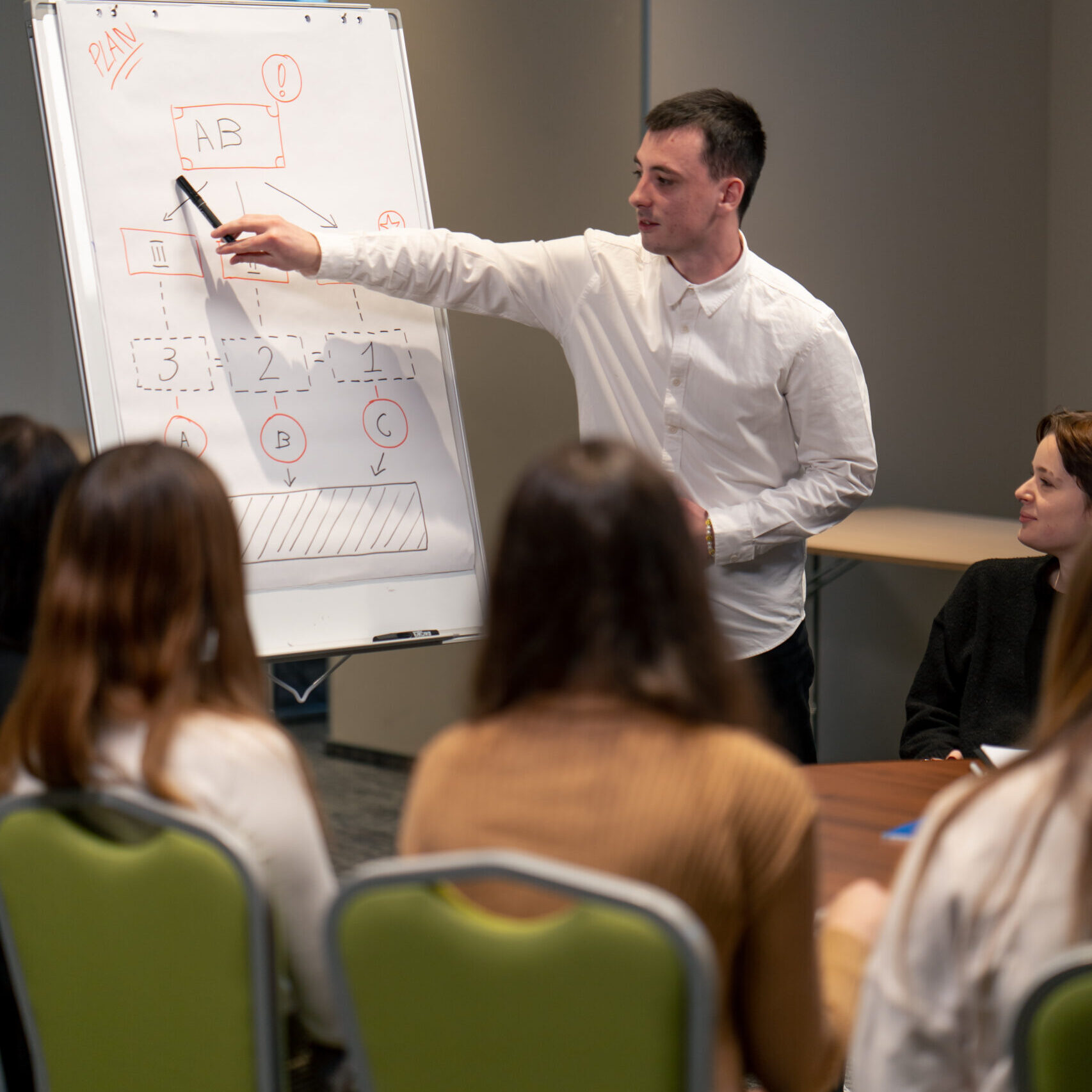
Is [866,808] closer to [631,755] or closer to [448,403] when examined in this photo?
[631,755]

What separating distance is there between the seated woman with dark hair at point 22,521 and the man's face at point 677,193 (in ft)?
4.24

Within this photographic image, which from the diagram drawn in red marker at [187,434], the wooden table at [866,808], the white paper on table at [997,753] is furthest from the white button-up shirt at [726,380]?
the white paper on table at [997,753]

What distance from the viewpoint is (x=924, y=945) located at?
3.30 feet

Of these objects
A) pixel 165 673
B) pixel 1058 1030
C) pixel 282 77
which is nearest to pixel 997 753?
pixel 1058 1030

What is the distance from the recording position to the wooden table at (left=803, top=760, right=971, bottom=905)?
60.1 inches

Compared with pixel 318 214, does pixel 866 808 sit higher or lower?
lower

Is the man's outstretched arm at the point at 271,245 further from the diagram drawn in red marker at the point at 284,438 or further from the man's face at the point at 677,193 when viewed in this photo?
the man's face at the point at 677,193

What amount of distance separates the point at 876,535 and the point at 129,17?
2265mm

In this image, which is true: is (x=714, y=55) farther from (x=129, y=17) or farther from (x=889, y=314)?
(x=129, y=17)

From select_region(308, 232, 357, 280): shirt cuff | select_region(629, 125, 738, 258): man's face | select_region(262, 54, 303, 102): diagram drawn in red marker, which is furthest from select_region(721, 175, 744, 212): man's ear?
select_region(262, 54, 303, 102): diagram drawn in red marker

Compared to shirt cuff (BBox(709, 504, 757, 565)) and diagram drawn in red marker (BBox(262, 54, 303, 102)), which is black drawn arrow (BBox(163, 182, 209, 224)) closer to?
diagram drawn in red marker (BBox(262, 54, 303, 102))

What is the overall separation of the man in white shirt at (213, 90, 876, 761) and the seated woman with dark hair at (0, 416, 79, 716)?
93 cm

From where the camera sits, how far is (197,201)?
2.27 metres

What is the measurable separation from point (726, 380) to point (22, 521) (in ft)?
4.57
